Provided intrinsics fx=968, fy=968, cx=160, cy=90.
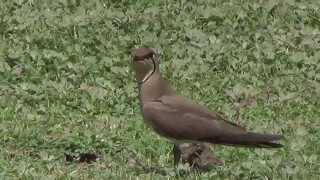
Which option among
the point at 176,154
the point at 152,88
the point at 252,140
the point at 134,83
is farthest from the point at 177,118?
the point at 134,83

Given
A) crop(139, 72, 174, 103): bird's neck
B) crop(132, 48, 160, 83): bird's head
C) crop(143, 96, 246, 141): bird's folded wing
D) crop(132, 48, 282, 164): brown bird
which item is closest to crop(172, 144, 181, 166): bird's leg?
crop(132, 48, 282, 164): brown bird

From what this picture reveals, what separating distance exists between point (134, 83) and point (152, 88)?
3.14m

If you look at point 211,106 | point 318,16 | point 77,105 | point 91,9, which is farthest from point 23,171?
point 318,16

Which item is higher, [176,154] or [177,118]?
[177,118]

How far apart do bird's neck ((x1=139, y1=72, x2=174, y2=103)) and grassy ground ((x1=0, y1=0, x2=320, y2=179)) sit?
60 centimetres

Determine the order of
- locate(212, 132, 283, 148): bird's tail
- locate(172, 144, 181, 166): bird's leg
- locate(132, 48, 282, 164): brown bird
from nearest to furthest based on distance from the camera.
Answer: locate(212, 132, 283, 148): bird's tail
locate(132, 48, 282, 164): brown bird
locate(172, 144, 181, 166): bird's leg

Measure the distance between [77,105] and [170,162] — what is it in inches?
75.5

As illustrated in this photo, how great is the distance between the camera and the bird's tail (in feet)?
22.9

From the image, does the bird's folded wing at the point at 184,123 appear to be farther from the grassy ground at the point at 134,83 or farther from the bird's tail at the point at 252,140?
the grassy ground at the point at 134,83

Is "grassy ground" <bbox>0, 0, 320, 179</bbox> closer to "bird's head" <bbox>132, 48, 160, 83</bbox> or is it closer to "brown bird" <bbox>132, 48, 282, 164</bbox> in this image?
"brown bird" <bbox>132, 48, 282, 164</bbox>

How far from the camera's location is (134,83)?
1062cm

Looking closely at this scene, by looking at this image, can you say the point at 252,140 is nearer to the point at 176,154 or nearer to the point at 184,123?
the point at 184,123

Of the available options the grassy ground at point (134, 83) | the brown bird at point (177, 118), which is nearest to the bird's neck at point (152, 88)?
the brown bird at point (177, 118)

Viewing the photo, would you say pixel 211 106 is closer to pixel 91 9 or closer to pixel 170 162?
pixel 170 162
